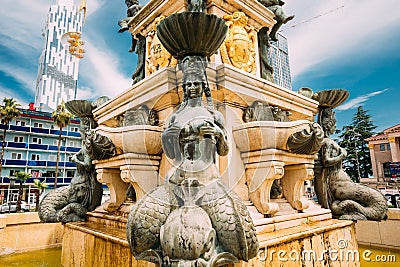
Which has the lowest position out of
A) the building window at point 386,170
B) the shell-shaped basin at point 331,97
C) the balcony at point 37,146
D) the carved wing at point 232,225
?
the carved wing at point 232,225

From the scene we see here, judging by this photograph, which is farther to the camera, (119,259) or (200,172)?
(119,259)

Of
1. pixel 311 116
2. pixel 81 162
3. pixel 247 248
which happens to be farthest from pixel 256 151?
pixel 81 162

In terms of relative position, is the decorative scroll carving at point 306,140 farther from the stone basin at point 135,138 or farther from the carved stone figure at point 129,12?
the carved stone figure at point 129,12

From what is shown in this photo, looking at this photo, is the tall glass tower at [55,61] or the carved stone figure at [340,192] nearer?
the carved stone figure at [340,192]

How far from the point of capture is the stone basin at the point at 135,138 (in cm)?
373

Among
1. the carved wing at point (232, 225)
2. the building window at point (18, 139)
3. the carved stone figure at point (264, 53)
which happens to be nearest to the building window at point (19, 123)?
the building window at point (18, 139)

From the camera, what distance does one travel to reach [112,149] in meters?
3.88

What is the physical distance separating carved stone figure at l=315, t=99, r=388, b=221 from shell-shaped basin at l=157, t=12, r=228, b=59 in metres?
3.17

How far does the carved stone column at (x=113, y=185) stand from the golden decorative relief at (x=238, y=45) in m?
2.88

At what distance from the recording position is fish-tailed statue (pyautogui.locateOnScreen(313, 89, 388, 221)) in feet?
14.7

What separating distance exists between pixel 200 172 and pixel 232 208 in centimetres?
48

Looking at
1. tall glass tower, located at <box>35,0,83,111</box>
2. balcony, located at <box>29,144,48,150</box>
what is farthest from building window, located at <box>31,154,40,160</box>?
tall glass tower, located at <box>35,0,83,111</box>

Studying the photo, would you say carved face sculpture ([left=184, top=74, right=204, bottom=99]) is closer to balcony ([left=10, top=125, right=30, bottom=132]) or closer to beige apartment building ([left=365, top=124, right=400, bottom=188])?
beige apartment building ([left=365, top=124, right=400, bottom=188])

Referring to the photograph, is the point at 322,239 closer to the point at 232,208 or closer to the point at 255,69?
the point at 232,208
